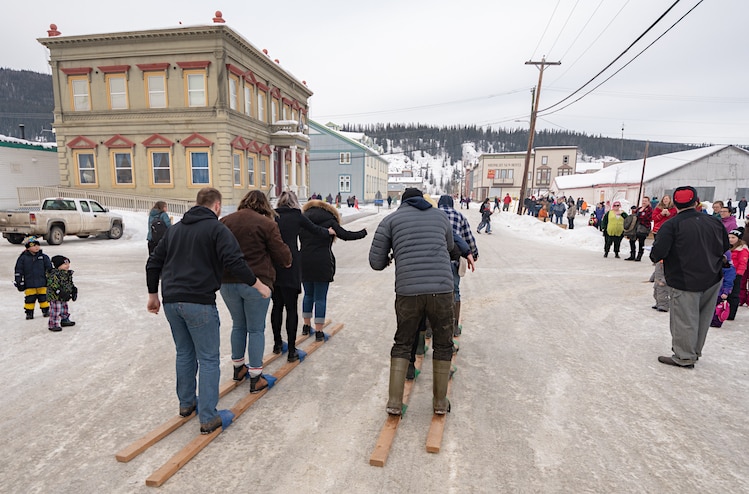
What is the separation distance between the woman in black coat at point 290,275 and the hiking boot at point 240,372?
0.63m

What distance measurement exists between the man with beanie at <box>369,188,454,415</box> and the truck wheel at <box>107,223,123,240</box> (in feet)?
54.1

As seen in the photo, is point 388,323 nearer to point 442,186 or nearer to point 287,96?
point 287,96

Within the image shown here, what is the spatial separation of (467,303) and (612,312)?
7.97 ft

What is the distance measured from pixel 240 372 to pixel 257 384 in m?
0.33

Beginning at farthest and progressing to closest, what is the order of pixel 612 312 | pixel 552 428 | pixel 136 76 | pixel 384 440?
1. pixel 136 76
2. pixel 612 312
3. pixel 552 428
4. pixel 384 440

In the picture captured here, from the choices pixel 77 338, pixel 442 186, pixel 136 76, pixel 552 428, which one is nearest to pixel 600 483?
pixel 552 428

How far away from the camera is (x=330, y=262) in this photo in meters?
5.43

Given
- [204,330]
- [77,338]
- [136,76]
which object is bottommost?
[77,338]

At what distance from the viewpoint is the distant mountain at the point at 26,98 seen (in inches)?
4262

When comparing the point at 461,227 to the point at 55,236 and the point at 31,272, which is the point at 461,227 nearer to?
the point at 31,272

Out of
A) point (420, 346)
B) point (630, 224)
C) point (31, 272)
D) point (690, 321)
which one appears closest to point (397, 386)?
point (420, 346)

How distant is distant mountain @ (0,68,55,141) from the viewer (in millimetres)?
108250

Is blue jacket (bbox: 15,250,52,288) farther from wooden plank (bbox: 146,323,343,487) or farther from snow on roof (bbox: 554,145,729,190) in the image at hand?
snow on roof (bbox: 554,145,729,190)

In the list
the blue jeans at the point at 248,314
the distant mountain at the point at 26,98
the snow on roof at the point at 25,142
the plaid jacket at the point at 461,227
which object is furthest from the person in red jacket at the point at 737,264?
the distant mountain at the point at 26,98
